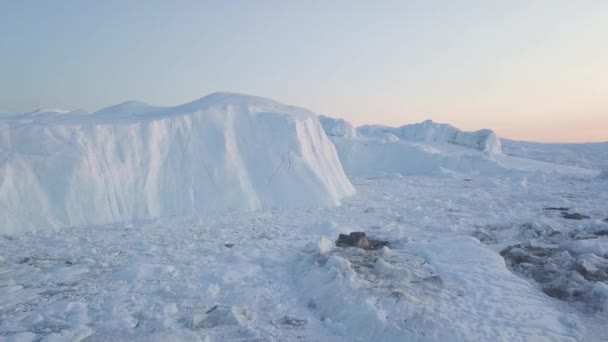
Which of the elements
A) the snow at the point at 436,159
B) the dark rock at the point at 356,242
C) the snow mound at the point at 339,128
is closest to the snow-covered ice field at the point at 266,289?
the dark rock at the point at 356,242

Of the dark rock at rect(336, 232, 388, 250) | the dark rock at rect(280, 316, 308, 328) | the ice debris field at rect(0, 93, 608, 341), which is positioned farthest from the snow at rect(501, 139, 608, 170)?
the dark rock at rect(280, 316, 308, 328)

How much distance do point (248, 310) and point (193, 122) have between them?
857cm

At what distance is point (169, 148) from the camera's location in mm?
11531

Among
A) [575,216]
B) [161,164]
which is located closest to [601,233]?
[575,216]

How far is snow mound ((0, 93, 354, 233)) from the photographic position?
9211 mm

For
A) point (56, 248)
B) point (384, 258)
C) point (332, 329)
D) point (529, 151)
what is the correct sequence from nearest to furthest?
point (332, 329)
point (384, 258)
point (56, 248)
point (529, 151)

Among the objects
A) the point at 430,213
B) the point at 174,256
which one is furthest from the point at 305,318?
the point at 430,213

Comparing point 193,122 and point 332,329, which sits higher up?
point 193,122

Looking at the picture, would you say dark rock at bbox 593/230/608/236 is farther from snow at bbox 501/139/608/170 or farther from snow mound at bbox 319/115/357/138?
snow at bbox 501/139/608/170

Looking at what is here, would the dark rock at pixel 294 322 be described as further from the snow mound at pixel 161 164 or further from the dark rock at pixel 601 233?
the dark rock at pixel 601 233

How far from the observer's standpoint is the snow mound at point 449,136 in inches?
1399

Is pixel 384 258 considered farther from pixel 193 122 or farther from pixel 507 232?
pixel 193 122

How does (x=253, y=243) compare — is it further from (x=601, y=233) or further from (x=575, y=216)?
(x=575, y=216)

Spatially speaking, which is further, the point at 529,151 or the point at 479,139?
the point at 529,151
